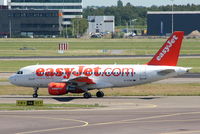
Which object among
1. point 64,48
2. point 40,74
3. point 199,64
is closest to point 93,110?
point 40,74

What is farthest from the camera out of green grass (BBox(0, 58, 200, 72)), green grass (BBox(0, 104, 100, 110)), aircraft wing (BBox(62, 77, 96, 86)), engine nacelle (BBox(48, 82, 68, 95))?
green grass (BBox(0, 58, 200, 72))

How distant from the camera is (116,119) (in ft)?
141

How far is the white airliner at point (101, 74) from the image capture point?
5812cm

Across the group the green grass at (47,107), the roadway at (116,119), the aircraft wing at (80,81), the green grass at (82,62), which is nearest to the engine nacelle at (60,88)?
the aircraft wing at (80,81)

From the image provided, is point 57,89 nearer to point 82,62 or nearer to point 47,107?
point 47,107

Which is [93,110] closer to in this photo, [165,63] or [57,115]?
[57,115]

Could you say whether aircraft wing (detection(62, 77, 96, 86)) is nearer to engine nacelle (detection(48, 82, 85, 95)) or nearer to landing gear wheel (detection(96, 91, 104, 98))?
engine nacelle (detection(48, 82, 85, 95))

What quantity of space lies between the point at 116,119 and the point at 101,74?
57.2 ft

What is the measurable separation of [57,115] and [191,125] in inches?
442

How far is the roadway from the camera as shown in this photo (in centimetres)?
3811

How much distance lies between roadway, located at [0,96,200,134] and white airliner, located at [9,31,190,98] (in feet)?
11.1

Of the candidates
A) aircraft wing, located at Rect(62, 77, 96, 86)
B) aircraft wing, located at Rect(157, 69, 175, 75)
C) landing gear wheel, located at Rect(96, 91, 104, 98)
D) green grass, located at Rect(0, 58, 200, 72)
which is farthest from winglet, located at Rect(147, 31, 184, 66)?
green grass, located at Rect(0, 58, 200, 72)

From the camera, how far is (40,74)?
61.4 meters

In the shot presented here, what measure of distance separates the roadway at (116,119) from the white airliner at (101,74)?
11.1 ft
